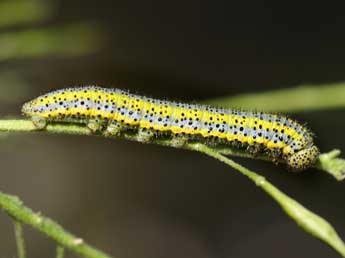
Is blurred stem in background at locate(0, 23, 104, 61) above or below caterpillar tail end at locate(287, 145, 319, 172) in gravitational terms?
above

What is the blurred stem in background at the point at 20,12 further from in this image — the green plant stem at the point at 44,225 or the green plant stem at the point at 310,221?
the green plant stem at the point at 310,221

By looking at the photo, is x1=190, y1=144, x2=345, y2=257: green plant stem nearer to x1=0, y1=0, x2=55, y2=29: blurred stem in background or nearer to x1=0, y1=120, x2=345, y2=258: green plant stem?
x1=0, y1=120, x2=345, y2=258: green plant stem

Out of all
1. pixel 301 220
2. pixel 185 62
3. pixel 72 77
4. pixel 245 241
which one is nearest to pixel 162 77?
pixel 301 220

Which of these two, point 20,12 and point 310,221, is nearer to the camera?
point 310,221

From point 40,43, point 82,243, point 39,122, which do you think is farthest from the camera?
point 40,43

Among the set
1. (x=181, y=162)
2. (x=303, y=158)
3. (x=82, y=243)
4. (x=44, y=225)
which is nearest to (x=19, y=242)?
(x=44, y=225)

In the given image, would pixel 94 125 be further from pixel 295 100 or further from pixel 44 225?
pixel 295 100

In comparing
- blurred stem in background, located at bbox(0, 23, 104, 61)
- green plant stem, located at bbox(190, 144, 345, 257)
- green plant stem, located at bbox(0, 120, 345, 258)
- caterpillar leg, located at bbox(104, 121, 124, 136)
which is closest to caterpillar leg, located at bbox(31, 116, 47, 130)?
green plant stem, located at bbox(0, 120, 345, 258)
